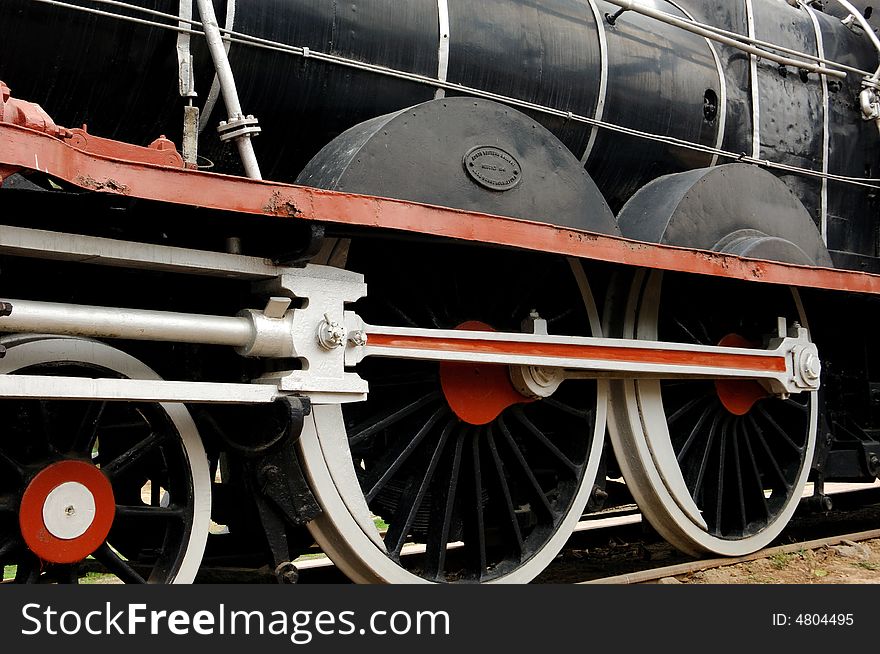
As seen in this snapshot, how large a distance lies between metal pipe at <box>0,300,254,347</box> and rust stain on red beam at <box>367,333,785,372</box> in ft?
1.55

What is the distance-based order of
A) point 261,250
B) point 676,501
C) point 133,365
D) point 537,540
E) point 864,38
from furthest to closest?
point 864,38 → point 676,501 → point 537,540 → point 261,250 → point 133,365

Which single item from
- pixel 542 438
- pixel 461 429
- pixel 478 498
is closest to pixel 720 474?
pixel 542 438

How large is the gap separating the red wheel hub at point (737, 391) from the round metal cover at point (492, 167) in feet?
5.39

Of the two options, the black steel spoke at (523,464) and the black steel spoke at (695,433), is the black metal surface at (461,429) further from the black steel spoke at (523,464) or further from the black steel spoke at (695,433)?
the black steel spoke at (695,433)

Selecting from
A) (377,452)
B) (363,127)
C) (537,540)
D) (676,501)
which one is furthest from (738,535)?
(363,127)

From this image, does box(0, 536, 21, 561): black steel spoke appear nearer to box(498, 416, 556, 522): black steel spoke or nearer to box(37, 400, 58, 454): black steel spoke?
box(37, 400, 58, 454): black steel spoke

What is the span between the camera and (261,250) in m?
2.84

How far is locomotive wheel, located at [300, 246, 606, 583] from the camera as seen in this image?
3.10m

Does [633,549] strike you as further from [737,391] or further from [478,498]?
[478,498]

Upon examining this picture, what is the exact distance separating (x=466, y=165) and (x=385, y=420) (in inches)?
35.8

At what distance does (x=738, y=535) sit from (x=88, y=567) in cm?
291

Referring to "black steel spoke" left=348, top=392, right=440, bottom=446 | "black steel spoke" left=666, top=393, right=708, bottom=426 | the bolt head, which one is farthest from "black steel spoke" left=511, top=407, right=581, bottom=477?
the bolt head

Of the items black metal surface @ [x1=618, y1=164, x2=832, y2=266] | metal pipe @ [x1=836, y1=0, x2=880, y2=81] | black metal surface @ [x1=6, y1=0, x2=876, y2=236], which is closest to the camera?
black metal surface @ [x1=6, y1=0, x2=876, y2=236]

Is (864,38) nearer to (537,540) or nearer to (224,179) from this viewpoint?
(537,540)
